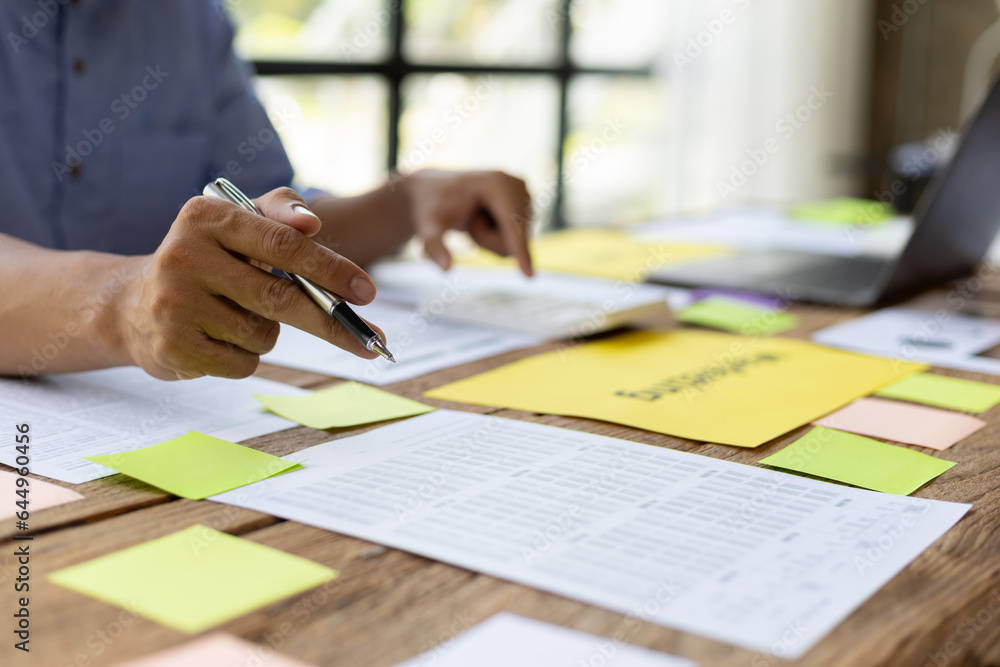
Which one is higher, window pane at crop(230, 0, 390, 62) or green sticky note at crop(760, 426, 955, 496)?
window pane at crop(230, 0, 390, 62)

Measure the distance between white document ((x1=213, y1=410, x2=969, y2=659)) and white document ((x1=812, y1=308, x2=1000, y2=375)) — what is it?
17.5 inches

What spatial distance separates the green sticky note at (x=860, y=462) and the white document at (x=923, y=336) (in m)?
0.32

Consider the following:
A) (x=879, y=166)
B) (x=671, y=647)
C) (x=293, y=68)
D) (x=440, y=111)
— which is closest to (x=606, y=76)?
(x=440, y=111)

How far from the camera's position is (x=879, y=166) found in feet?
13.3

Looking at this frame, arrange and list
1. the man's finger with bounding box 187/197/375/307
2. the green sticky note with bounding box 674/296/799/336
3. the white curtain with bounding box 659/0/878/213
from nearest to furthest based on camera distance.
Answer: the man's finger with bounding box 187/197/375/307 → the green sticky note with bounding box 674/296/799/336 → the white curtain with bounding box 659/0/878/213

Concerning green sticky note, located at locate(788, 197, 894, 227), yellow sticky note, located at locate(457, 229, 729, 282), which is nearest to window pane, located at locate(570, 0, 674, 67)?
green sticky note, located at locate(788, 197, 894, 227)

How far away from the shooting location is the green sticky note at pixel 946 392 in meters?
0.85

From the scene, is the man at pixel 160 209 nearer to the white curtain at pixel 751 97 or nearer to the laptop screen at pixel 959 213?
the laptop screen at pixel 959 213

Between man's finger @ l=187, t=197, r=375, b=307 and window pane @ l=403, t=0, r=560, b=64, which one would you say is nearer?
man's finger @ l=187, t=197, r=375, b=307

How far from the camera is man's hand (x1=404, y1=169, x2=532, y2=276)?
121 cm

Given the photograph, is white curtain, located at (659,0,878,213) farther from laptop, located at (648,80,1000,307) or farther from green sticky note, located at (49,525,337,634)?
green sticky note, located at (49,525,337,634)

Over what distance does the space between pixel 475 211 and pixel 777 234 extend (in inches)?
28.8

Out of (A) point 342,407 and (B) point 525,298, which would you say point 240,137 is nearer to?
(B) point 525,298

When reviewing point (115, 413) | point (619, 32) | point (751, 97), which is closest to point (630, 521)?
point (115, 413)
